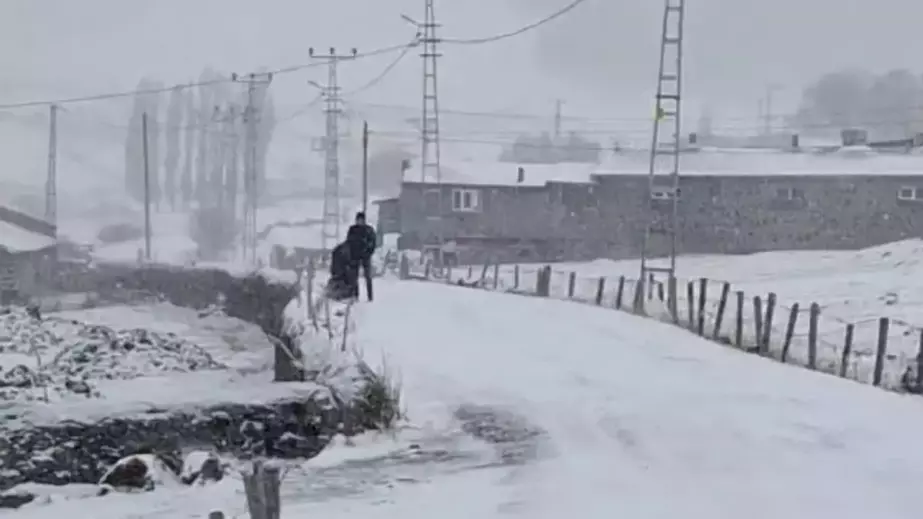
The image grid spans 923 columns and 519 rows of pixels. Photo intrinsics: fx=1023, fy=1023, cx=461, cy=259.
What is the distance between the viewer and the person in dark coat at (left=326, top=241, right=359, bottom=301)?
903cm

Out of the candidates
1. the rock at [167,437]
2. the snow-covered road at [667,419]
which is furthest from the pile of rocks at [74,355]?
the snow-covered road at [667,419]

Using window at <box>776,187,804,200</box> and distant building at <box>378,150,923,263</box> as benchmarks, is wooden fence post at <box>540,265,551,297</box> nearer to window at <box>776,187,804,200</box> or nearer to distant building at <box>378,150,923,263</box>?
distant building at <box>378,150,923,263</box>

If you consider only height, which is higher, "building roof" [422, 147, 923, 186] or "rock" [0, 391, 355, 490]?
"building roof" [422, 147, 923, 186]

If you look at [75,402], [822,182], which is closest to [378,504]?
[75,402]

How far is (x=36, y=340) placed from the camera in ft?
19.6

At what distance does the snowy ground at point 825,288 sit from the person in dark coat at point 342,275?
108 inches

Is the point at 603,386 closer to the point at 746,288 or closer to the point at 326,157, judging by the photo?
the point at 746,288

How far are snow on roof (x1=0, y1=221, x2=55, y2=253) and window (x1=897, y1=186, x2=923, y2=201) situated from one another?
39.4ft

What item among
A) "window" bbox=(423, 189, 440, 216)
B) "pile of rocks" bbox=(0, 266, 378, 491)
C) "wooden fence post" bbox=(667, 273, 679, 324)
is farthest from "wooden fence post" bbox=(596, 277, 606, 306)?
"window" bbox=(423, 189, 440, 216)

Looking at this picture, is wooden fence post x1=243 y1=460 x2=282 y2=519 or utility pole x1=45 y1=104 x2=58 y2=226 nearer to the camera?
wooden fence post x1=243 y1=460 x2=282 y2=519

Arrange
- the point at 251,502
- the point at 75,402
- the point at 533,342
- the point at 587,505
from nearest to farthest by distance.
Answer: the point at 251,502, the point at 587,505, the point at 75,402, the point at 533,342

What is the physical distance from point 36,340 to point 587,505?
3973mm

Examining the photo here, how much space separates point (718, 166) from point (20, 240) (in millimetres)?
12072

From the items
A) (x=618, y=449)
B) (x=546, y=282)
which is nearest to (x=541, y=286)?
(x=546, y=282)
